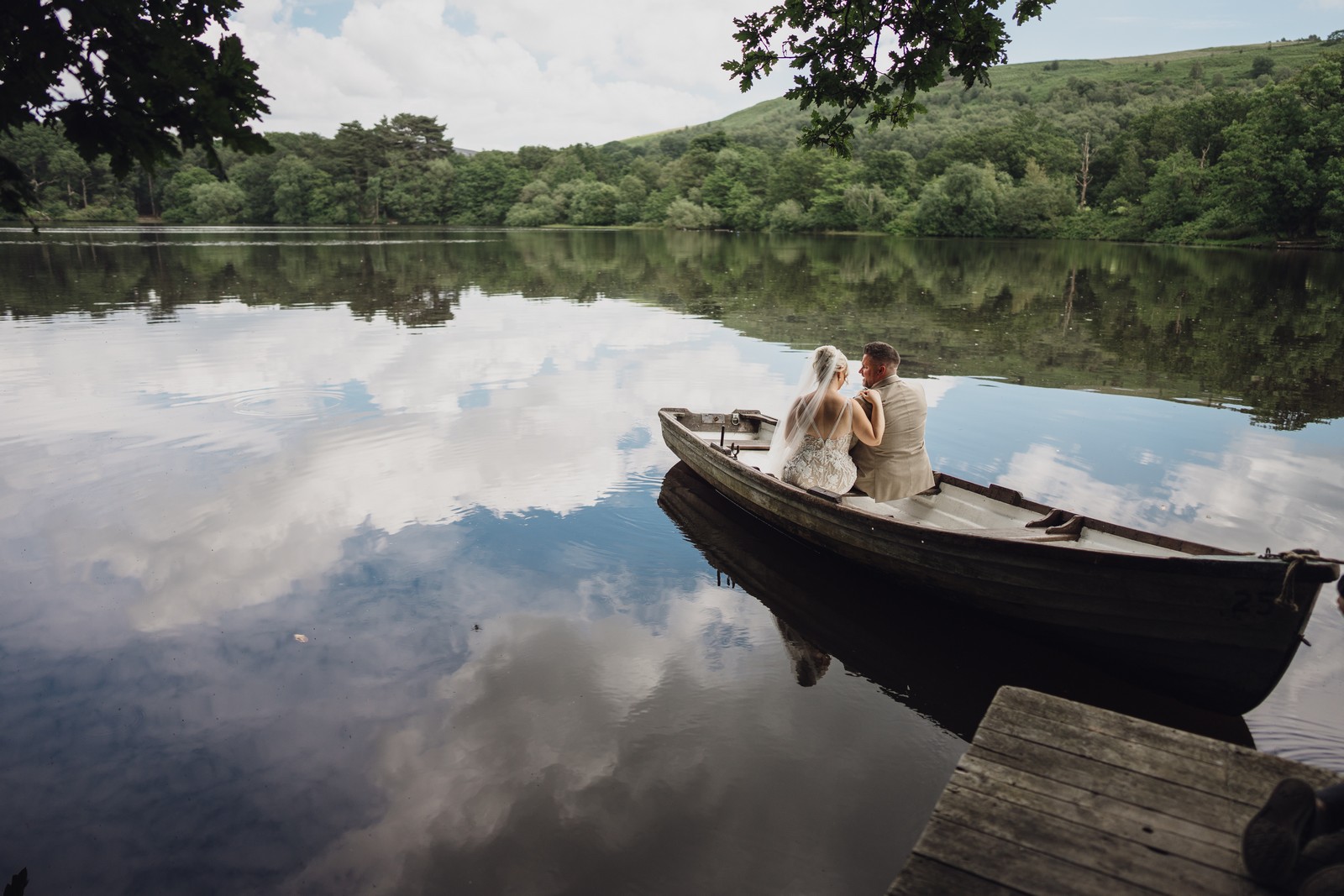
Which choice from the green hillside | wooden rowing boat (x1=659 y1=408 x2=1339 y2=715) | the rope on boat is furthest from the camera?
the green hillside

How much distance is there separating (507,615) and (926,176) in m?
90.0

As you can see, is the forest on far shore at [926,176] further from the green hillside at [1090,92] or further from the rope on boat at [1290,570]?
the rope on boat at [1290,570]

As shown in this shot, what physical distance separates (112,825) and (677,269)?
3690 cm

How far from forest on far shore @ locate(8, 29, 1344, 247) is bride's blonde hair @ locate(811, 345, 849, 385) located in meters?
57.6

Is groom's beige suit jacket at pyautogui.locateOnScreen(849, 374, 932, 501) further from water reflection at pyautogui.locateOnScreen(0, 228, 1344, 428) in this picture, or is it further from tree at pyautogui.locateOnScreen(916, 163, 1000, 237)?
tree at pyautogui.locateOnScreen(916, 163, 1000, 237)

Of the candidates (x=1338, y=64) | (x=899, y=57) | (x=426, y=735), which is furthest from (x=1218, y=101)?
(x=426, y=735)

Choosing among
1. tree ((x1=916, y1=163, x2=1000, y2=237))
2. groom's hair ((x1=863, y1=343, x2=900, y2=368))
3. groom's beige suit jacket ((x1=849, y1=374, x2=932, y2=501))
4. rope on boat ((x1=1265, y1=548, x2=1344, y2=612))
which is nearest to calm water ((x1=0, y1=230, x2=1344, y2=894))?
groom's beige suit jacket ((x1=849, y1=374, x2=932, y2=501))

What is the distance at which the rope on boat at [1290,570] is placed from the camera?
433 cm

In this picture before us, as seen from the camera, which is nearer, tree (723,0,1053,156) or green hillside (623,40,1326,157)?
tree (723,0,1053,156)

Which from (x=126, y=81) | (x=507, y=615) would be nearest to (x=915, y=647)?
(x=507, y=615)

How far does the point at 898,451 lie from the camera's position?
25.1 feet

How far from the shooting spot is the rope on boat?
4332mm

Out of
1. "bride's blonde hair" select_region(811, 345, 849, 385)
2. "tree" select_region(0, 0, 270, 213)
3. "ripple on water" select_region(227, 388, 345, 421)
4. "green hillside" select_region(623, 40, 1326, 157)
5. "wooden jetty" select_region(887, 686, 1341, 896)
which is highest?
"green hillside" select_region(623, 40, 1326, 157)

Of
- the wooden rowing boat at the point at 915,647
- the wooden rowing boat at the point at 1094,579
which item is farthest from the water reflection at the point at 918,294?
the wooden rowing boat at the point at 915,647
